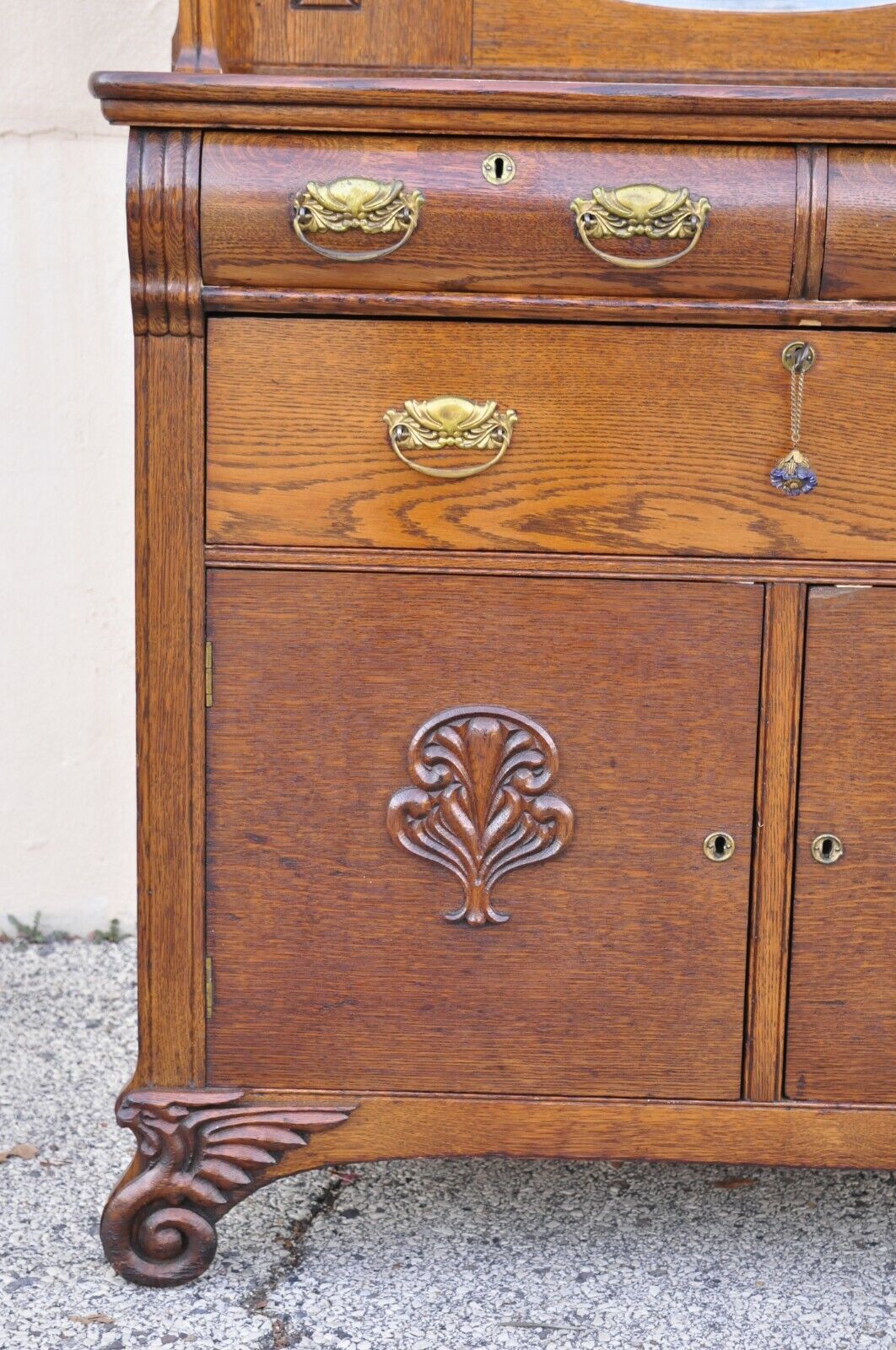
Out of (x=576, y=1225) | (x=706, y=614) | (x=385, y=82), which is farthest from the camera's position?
(x=576, y=1225)

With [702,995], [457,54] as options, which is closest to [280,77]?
[457,54]

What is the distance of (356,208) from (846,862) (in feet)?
3.02

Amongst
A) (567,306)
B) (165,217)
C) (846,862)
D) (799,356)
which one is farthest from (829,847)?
(165,217)

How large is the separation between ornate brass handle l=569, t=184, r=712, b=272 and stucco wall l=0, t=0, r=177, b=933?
1260 mm

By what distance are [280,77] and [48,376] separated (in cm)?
119

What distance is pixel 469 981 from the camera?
1.71 metres

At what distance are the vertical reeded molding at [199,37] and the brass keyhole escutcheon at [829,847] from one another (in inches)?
43.5

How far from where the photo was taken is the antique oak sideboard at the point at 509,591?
156 cm

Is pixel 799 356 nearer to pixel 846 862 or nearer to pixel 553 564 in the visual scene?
pixel 553 564

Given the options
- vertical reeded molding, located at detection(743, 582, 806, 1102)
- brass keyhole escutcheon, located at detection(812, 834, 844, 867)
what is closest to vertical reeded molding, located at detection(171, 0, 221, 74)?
vertical reeded molding, located at detection(743, 582, 806, 1102)

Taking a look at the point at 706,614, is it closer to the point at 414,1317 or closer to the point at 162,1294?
the point at 414,1317

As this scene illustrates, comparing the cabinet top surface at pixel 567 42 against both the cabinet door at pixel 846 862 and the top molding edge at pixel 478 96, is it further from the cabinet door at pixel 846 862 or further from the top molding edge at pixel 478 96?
the cabinet door at pixel 846 862

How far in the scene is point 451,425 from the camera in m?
1.60

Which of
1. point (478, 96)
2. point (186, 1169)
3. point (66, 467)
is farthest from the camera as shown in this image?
point (66, 467)
